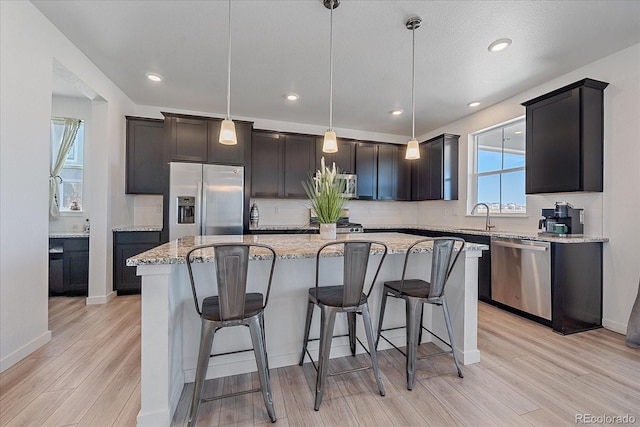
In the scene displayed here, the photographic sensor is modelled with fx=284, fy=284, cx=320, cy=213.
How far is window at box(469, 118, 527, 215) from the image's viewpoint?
12.5ft

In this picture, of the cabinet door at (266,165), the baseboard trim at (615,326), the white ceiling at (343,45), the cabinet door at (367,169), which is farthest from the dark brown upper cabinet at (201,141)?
the baseboard trim at (615,326)

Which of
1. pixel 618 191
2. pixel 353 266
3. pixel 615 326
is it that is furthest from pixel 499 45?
pixel 615 326

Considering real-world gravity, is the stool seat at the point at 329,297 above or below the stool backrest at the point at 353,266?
below

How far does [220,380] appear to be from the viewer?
1.93 meters

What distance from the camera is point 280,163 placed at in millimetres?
4676

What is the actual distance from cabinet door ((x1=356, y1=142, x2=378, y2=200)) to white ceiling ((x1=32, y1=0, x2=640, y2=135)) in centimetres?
121

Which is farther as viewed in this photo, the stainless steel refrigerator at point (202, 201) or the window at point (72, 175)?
the window at point (72, 175)

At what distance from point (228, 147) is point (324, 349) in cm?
319

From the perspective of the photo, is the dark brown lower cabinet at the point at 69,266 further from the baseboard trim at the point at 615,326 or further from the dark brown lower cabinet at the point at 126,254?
the baseboard trim at the point at 615,326

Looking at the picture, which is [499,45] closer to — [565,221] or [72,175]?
[565,221]

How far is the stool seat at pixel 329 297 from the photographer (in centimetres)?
173

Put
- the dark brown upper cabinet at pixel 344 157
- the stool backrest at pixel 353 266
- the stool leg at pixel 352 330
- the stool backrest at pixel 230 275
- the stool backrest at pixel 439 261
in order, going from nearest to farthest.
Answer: the stool backrest at pixel 230 275, the stool backrest at pixel 353 266, the stool backrest at pixel 439 261, the stool leg at pixel 352 330, the dark brown upper cabinet at pixel 344 157

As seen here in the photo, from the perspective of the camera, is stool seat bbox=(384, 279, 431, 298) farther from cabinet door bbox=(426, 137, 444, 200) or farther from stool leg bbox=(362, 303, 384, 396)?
cabinet door bbox=(426, 137, 444, 200)

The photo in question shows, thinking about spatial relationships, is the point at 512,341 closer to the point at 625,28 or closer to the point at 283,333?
the point at 283,333
